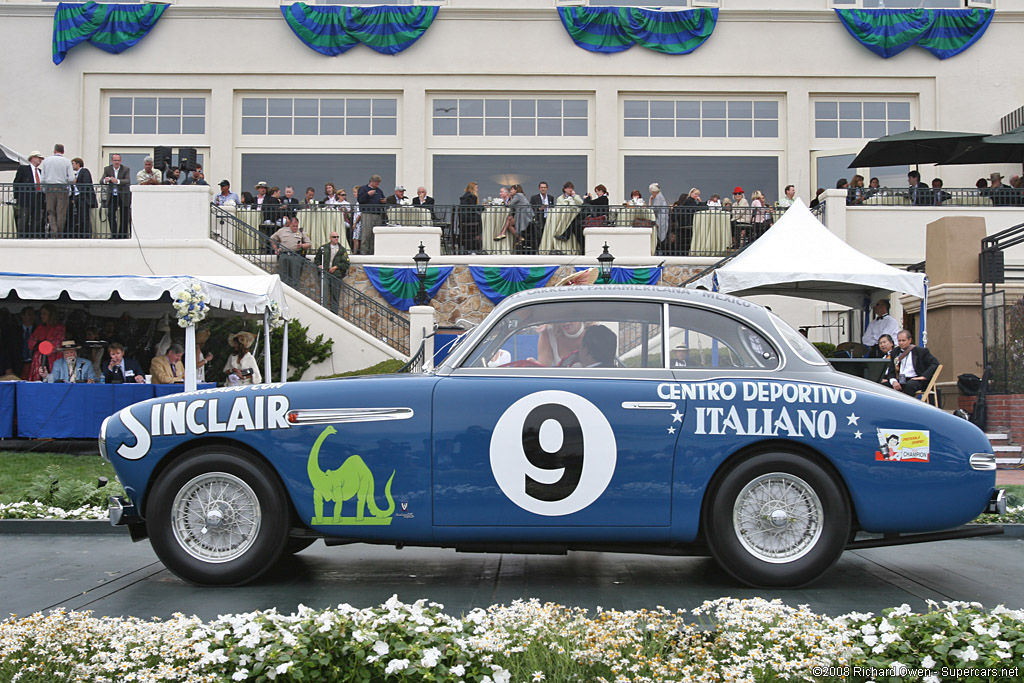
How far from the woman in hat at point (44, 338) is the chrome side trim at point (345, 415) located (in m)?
11.1

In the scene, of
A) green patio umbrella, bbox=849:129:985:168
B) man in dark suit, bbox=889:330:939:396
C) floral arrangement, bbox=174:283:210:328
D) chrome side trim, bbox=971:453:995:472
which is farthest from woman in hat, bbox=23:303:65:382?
green patio umbrella, bbox=849:129:985:168

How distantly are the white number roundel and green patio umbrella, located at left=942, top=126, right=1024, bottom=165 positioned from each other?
62.5ft

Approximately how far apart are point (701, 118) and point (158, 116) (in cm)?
1529

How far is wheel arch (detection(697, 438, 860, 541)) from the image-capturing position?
5.58 m

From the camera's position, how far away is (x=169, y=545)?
18.6 ft

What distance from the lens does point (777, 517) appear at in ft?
18.2

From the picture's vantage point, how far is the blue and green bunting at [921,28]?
2588cm

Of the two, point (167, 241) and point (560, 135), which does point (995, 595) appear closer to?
point (167, 241)

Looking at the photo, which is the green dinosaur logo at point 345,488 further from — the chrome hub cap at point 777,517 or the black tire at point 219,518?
Answer: the chrome hub cap at point 777,517

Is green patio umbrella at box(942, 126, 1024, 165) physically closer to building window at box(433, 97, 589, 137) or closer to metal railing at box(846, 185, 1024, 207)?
metal railing at box(846, 185, 1024, 207)

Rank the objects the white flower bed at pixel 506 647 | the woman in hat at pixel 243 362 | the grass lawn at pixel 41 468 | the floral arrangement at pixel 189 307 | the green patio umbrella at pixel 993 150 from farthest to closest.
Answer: the green patio umbrella at pixel 993 150 → the woman in hat at pixel 243 362 → the floral arrangement at pixel 189 307 → the grass lawn at pixel 41 468 → the white flower bed at pixel 506 647

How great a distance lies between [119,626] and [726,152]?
80.0 ft

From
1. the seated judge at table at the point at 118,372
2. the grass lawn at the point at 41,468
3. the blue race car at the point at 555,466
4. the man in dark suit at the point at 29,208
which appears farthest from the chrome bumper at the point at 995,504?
the man in dark suit at the point at 29,208

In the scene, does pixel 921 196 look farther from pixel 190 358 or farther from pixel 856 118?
pixel 190 358
